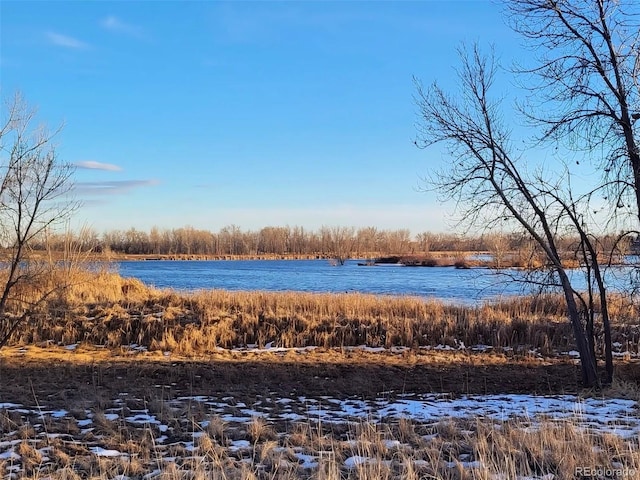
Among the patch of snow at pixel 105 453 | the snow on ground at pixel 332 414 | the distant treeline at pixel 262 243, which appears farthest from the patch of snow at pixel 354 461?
the distant treeline at pixel 262 243

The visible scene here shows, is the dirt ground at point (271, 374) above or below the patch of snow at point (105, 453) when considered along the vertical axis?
below

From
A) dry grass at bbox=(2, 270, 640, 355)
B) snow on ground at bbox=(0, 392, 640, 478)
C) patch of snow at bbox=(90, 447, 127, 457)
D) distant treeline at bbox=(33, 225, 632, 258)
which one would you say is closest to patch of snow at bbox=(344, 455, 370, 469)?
snow on ground at bbox=(0, 392, 640, 478)

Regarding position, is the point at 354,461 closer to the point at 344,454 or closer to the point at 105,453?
the point at 344,454

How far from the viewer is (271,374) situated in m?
10.6

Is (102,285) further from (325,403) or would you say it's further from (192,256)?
(192,256)

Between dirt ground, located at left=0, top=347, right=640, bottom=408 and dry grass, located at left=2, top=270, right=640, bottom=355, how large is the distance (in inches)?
49.4

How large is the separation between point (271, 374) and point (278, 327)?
4898mm

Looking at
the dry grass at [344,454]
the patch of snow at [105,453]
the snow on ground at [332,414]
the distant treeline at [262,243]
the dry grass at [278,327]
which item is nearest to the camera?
the dry grass at [344,454]

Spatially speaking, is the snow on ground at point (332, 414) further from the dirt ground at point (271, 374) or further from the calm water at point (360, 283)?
the calm water at point (360, 283)

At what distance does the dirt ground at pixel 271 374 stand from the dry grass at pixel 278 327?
1253 millimetres

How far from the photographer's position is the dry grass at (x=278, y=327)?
47.3 feet

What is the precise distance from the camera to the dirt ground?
354 inches

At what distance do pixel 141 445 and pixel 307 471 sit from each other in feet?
5.92

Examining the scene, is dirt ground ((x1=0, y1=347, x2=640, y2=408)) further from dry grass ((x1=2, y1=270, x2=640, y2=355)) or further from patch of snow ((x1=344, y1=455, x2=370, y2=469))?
patch of snow ((x1=344, y1=455, x2=370, y2=469))
